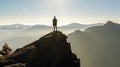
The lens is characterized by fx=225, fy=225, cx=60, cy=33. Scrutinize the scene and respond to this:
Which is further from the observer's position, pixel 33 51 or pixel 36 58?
pixel 33 51

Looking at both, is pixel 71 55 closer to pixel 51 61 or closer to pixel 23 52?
pixel 51 61

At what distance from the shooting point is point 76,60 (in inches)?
2793

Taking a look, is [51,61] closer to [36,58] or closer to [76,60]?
[36,58]

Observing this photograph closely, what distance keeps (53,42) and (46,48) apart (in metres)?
2.81

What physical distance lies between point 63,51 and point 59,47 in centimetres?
170

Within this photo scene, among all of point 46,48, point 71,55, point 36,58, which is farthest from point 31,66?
point 71,55

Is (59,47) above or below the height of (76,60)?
above

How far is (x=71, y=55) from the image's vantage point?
69500 mm

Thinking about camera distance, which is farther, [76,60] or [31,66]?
[76,60]

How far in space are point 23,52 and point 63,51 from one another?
16.1m

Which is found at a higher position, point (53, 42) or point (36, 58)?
point (53, 42)

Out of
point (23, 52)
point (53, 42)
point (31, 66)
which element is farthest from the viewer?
point (23, 52)

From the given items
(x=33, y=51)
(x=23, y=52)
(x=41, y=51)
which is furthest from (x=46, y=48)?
(x=23, y=52)

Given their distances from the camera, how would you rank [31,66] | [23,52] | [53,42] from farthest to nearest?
[23,52] → [53,42] → [31,66]
